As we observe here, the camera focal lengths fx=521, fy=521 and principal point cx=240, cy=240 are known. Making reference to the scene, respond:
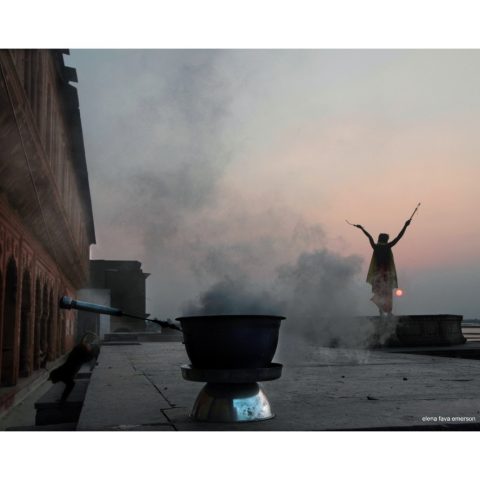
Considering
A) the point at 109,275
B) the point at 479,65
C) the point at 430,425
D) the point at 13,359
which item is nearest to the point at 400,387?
the point at 430,425

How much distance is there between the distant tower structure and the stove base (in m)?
26.0

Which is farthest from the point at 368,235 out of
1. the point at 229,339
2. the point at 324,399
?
the point at 229,339

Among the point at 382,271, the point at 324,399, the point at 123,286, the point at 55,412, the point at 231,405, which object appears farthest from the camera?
the point at 123,286

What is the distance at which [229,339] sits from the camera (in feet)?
13.5

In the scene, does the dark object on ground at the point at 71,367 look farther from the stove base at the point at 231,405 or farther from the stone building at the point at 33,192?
the stove base at the point at 231,405

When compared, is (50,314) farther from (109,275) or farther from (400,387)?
(109,275)

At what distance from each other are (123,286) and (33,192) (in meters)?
24.3

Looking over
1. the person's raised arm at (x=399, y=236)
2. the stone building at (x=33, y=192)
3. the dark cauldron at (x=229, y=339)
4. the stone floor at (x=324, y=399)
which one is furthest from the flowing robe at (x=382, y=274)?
the stone building at (x=33, y=192)

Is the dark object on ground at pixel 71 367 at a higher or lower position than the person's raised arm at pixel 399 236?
lower

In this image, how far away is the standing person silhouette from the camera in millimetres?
7389

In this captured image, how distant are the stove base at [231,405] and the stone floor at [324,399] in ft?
0.30

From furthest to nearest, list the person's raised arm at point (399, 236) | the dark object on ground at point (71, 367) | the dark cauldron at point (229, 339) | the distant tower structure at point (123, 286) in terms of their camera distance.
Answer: the distant tower structure at point (123, 286)
the person's raised arm at point (399, 236)
the dark object on ground at point (71, 367)
the dark cauldron at point (229, 339)

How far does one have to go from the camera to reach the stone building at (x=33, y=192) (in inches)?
261

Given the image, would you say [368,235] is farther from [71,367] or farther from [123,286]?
[123,286]
